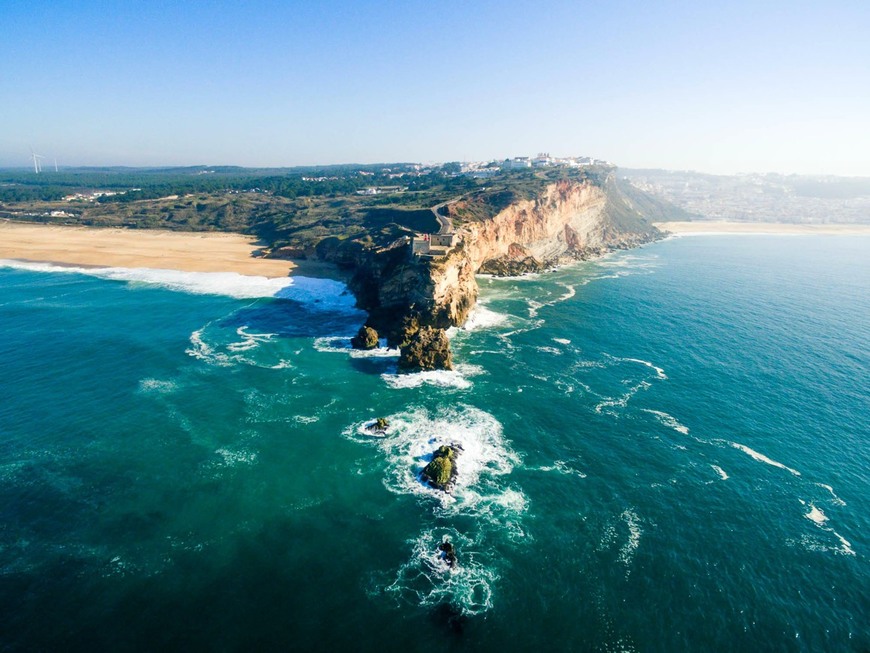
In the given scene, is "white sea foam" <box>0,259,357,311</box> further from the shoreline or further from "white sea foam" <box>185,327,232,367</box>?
"white sea foam" <box>185,327,232,367</box>

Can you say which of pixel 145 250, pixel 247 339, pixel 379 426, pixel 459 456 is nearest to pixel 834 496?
pixel 459 456

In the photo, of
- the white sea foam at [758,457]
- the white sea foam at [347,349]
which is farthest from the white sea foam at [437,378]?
the white sea foam at [758,457]

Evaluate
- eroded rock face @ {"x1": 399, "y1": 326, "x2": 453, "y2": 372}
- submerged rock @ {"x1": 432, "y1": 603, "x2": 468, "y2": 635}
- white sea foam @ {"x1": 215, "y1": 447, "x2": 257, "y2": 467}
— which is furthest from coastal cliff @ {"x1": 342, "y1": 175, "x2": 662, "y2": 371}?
submerged rock @ {"x1": 432, "y1": 603, "x2": 468, "y2": 635}

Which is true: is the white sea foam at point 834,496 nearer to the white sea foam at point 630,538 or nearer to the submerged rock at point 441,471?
the white sea foam at point 630,538

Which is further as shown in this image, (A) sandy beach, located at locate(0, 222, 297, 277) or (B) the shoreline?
(A) sandy beach, located at locate(0, 222, 297, 277)

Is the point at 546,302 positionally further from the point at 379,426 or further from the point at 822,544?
the point at 822,544

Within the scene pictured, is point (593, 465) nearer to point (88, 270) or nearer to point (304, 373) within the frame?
point (304, 373)
